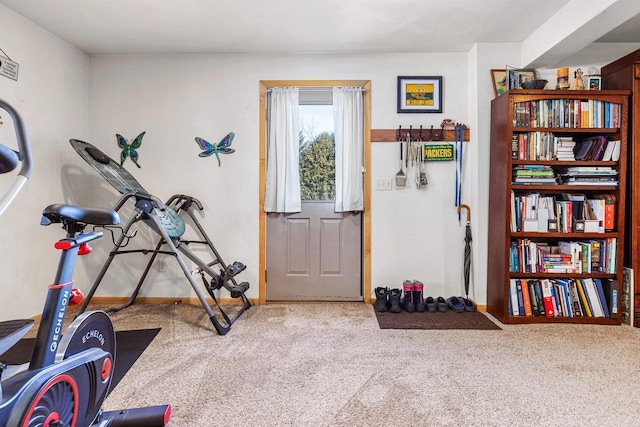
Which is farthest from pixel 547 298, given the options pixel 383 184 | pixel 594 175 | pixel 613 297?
pixel 383 184

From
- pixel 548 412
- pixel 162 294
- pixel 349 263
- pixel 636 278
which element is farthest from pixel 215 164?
pixel 636 278

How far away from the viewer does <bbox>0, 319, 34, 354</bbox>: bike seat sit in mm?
1063

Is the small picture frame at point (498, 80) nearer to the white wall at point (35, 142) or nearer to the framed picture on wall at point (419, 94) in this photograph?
the framed picture on wall at point (419, 94)

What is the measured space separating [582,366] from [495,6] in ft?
8.13

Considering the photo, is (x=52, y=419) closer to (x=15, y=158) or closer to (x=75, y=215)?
(x=75, y=215)

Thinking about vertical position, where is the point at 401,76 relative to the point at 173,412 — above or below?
above

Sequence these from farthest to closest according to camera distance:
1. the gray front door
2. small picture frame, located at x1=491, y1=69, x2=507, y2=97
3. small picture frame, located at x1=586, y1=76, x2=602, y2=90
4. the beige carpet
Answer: the gray front door < small picture frame, located at x1=491, y1=69, x2=507, y2=97 < small picture frame, located at x1=586, y1=76, x2=602, y2=90 < the beige carpet

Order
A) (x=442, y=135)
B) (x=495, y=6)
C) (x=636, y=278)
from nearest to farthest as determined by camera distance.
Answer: (x=495, y=6) < (x=636, y=278) < (x=442, y=135)

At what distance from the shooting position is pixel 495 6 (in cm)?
242

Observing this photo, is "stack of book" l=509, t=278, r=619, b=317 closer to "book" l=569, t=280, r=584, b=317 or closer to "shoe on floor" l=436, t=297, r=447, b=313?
"book" l=569, t=280, r=584, b=317

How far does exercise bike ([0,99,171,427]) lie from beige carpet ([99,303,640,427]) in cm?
42

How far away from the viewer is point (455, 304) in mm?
3035

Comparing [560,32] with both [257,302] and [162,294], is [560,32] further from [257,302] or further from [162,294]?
[162,294]

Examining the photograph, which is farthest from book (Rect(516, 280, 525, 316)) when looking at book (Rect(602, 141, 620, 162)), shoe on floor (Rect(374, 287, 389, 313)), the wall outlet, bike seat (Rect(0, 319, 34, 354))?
bike seat (Rect(0, 319, 34, 354))
